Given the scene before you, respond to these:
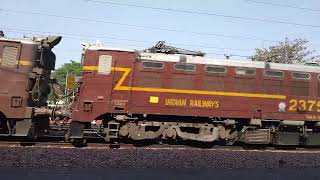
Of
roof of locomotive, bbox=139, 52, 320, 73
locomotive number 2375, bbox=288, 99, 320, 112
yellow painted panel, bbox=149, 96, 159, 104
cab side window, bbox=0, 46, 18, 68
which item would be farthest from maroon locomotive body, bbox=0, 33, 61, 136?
locomotive number 2375, bbox=288, 99, 320, 112

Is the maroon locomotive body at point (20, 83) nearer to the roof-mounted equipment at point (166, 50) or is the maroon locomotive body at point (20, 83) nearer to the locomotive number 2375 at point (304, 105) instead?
the roof-mounted equipment at point (166, 50)

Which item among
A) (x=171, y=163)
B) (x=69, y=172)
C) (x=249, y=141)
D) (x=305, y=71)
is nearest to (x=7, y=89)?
(x=171, y=163)

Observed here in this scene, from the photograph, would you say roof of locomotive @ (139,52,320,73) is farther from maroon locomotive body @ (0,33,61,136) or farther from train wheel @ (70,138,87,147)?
maroon locomotive body @ (0,33,61,136)

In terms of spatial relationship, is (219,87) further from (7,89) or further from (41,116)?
(7,89)

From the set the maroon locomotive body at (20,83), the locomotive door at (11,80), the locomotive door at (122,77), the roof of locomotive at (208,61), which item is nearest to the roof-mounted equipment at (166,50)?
the roof of locomotive at (208,61)

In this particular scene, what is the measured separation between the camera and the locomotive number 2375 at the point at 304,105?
52.2ft

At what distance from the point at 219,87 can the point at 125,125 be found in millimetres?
4060

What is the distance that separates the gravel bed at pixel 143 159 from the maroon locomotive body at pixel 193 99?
2767 millimetres

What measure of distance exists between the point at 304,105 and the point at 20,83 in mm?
11286

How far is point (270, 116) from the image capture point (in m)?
15.6

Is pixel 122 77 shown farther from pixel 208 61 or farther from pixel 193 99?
pixel 208 61

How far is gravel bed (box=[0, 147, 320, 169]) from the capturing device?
9.22 m

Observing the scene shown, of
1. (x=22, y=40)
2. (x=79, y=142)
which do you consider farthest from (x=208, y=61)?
(x=22, y=40)

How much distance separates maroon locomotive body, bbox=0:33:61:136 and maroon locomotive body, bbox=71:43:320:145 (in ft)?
5.06
